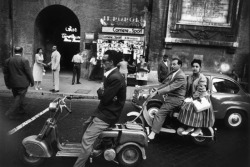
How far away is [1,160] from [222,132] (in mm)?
5474

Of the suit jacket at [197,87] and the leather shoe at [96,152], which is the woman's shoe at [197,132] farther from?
the leather shoe at [96,152]

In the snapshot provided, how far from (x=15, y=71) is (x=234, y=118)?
6.41 metres

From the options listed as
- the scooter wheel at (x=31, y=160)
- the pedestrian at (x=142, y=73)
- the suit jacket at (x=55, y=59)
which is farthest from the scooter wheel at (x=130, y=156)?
the pedestrian at (x=142, y=73)

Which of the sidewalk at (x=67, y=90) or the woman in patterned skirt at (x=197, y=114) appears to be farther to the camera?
the sidewalk at (x=67, y=90)

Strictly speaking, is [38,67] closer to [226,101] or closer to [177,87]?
[177,87]

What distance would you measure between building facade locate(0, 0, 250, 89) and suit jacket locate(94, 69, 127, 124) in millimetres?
11272

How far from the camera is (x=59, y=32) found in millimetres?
18094

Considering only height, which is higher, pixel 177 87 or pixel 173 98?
pixel 177 87

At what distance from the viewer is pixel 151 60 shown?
14.9 m

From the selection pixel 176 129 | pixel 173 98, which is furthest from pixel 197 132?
pixel 173 98

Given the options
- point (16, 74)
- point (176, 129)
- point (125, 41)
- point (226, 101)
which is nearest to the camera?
point (176, 129)

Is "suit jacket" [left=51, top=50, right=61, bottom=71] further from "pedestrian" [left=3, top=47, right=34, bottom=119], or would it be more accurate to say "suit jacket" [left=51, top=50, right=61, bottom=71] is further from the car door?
the car door

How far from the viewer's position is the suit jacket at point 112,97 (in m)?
3.64

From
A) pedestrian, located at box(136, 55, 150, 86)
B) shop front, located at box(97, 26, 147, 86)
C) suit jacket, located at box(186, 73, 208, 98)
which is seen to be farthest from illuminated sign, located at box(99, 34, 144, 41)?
suit jacket, located at box(186, 73, 208, 98)
